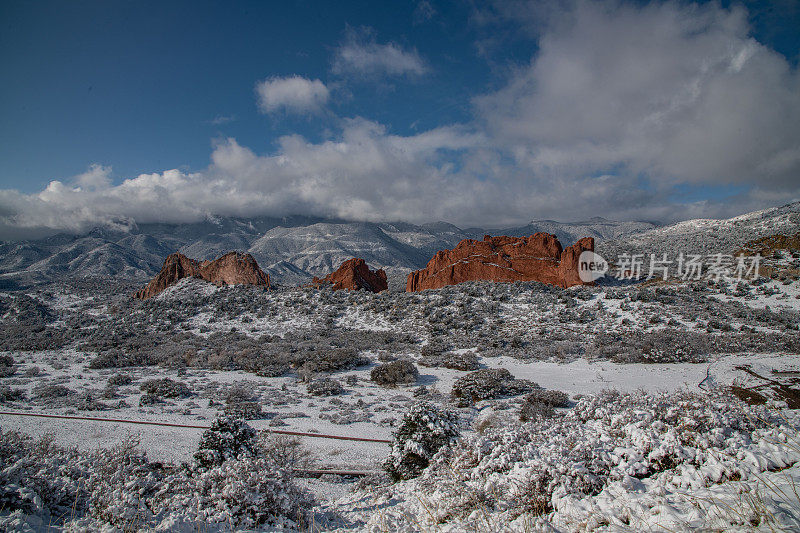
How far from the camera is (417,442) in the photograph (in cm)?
723

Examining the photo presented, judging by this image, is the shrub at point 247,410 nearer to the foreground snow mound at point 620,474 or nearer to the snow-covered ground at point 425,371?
the snow-covered ground at point 425,371

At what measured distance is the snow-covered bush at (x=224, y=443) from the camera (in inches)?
261

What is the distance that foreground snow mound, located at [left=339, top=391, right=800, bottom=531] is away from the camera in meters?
3.19

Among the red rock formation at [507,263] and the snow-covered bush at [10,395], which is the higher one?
the red rock formation at [507,263]

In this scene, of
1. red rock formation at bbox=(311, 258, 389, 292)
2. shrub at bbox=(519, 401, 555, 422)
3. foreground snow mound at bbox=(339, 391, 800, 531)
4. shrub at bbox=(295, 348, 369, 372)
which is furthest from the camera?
red rock formation at bbox=(311, 258, 389, 292)

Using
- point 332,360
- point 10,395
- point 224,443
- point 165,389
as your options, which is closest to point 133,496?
point 224,443

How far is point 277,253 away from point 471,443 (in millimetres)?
150424

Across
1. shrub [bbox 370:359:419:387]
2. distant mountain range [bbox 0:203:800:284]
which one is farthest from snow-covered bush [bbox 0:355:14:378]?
distant mountain range [bbox 0:203:800:284]

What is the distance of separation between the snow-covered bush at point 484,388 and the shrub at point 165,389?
1039 centimetres

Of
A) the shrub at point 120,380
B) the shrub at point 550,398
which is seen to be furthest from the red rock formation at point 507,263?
the shrub at point 120,380

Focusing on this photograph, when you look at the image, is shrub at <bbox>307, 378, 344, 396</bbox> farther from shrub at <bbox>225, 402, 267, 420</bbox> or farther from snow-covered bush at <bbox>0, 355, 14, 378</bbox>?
snow-covered bush at <bbox>0, 355, 14, 378</bbox>

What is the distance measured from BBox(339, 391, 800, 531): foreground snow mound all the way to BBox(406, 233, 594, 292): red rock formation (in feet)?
90.9

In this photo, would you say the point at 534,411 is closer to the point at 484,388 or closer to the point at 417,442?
the point at 484,388

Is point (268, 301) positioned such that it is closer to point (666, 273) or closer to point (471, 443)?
point (471, 443)
